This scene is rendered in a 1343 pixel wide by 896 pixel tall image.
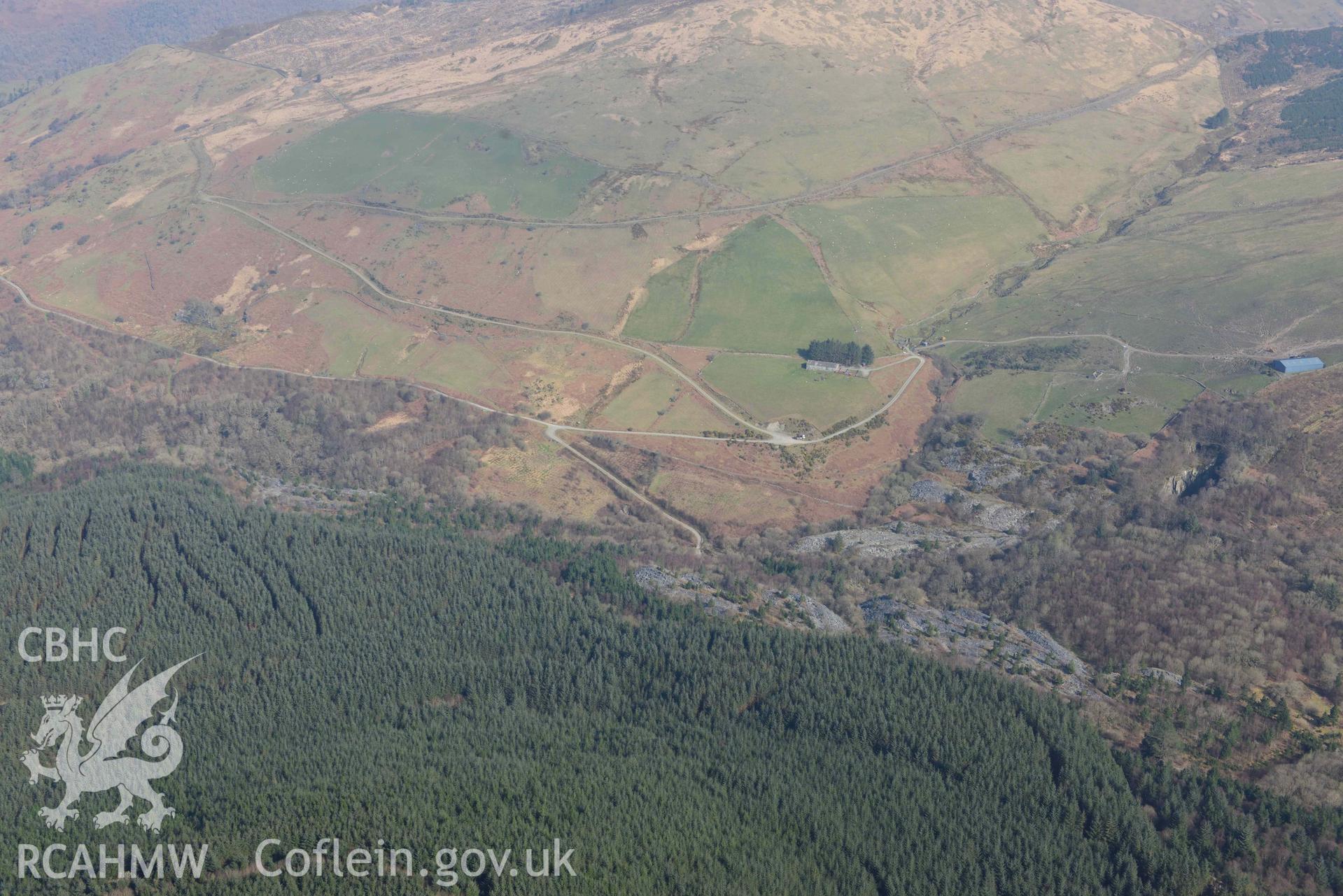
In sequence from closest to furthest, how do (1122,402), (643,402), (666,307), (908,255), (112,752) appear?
(112,752) < (1122,402) < (643,402) < (666,307) < (908,255)

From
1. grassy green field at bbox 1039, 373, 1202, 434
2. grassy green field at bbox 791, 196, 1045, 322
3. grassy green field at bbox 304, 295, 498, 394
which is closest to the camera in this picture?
grassy green field at bbox 1039, 373, 1202, 434

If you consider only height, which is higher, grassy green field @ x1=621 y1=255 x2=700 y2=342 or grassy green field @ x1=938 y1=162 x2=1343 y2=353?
grassy green field @ x1=621 y1=255 x2=700 y2=342

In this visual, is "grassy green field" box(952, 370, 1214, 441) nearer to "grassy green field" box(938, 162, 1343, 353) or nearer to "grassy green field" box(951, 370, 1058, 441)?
"grassy green field" box(951, 370, 1058, 441)

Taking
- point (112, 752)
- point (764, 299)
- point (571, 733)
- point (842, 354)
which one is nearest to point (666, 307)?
point (764, 299)

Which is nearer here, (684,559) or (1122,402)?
(684,559)

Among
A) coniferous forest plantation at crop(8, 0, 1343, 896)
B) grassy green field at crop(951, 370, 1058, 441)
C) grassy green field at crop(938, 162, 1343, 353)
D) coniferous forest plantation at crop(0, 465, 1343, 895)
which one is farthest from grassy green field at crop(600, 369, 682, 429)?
grassy green field at crop(938, 162, 1343, 353)

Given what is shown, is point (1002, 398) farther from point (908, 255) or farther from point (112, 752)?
point (112, 752)

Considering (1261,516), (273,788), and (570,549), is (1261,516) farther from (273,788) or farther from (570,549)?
(273,788)
